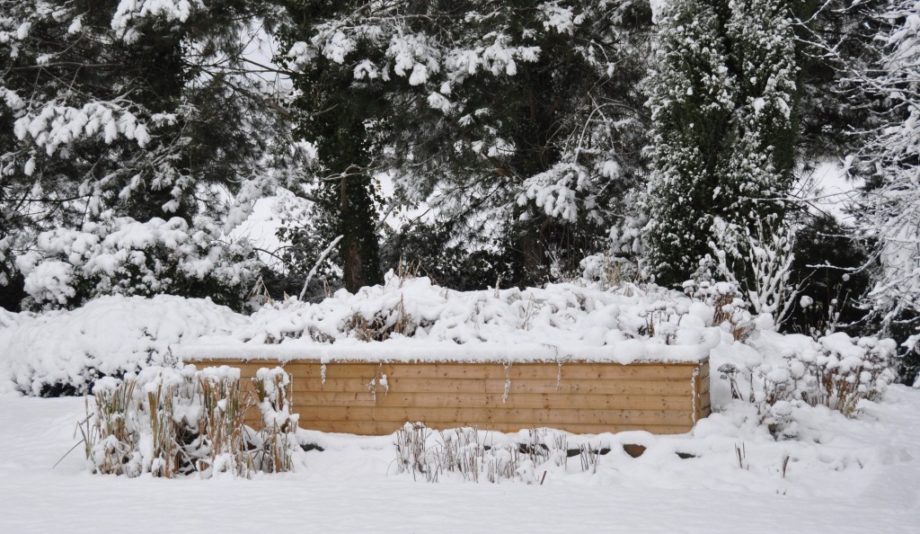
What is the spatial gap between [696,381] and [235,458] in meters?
2.44

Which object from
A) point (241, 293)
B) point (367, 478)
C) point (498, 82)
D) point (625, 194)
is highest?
point (498, 82)

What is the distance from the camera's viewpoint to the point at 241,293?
941cm

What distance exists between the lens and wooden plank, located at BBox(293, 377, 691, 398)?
4535 mm

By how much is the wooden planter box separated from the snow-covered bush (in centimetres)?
72

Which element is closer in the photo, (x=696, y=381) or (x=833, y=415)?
(x=696, y=381)

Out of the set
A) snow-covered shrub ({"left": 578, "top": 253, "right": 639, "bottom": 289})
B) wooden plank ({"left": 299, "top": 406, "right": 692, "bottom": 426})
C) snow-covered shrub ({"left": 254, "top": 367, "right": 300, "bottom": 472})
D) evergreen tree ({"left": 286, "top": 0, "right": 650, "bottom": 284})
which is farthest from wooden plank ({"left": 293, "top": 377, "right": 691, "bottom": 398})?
evergreen tree ({"left": 286, "top": 0, "right": 650, "bottom": 284})

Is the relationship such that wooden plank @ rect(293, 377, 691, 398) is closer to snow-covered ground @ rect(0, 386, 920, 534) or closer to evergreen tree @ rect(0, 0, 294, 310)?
snow-covered ground @ rect(0, 386, 920, 534)

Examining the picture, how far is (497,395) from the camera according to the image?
4.75m

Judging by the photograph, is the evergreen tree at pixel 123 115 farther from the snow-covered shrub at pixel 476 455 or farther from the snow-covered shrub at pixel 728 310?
the snow-covered shrub at pixel 728 310

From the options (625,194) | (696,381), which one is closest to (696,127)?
(625,194)

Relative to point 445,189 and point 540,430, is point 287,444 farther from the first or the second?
point 445,189

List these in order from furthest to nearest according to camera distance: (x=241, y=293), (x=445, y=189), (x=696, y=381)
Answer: (x=445, y=189)
(x=241, y=293)
(x=696, y=381)

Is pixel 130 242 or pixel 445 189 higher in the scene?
pixel 445 189

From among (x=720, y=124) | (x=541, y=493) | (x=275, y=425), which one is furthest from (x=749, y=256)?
(x=275, y=425)
